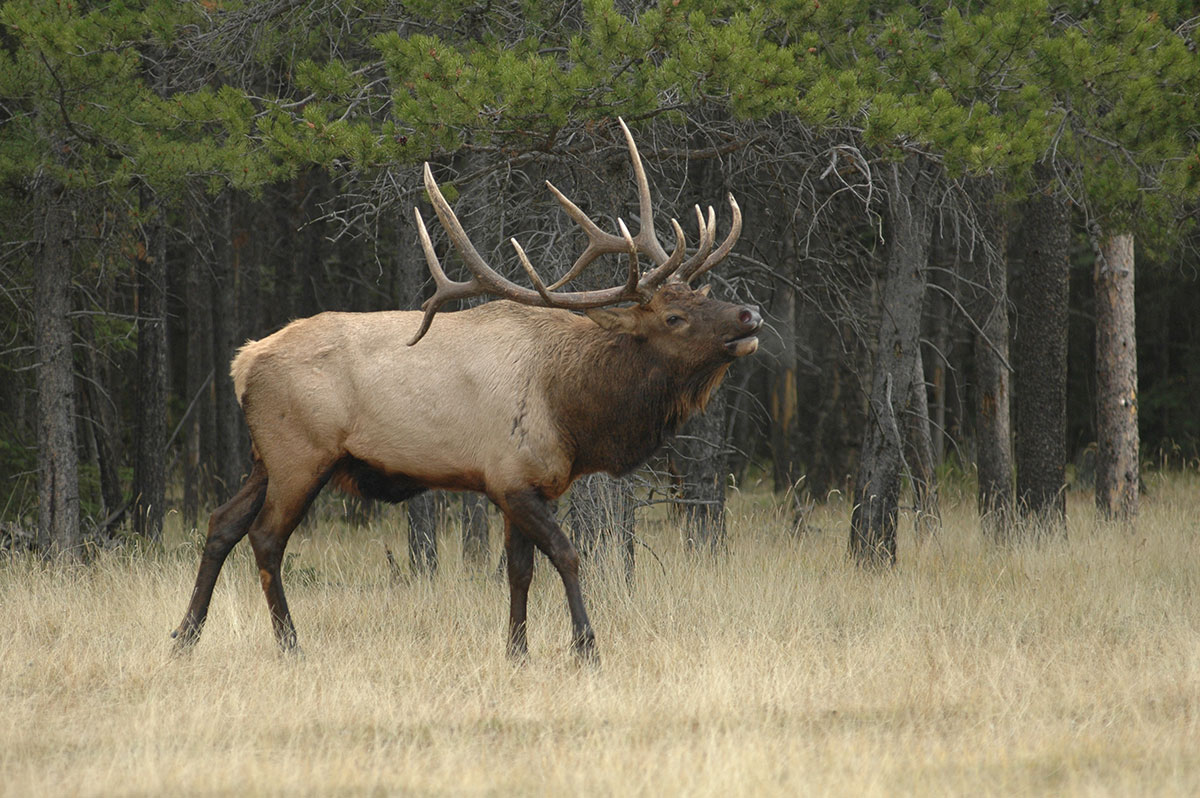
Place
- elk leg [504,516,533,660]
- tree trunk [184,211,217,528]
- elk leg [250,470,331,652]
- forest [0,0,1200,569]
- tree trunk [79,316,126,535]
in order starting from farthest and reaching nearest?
tree trunk [184,211,217,528] → tree trunk [79,316,126,535] → forest [0,0,1200,569] → elk leg [250,470,331,652] → elk leg [504,516,533,660]

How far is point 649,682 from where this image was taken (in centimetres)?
572

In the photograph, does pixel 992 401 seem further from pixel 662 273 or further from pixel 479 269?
pixel 479 269

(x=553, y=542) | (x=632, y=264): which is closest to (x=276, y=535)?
(x=553, y=542)

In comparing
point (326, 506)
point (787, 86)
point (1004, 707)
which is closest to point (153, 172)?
point (787, 86)

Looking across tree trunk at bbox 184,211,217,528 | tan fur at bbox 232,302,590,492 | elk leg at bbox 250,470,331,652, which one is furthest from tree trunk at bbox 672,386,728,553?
tree trunk at bbox 184,211,217,528

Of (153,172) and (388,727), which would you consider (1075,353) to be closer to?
(153,172)

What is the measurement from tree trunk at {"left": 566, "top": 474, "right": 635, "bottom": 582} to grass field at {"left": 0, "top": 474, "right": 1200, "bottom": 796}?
0.31 m

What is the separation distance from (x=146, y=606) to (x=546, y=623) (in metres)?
2.53

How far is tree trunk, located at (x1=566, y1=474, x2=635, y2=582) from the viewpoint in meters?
8.28

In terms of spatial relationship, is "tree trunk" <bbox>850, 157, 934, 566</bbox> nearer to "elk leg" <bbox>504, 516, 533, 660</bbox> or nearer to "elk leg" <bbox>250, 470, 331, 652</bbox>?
"elk leg" <bbox>504, 516, 533, 660</bbox>

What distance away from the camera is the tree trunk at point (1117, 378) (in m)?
11.3

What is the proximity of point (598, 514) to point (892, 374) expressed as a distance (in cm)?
237

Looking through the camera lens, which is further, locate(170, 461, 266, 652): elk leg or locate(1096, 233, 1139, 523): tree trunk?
locate(1096, 233, 1139, 523): tree trunk

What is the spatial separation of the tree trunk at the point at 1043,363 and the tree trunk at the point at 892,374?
1974 millimetres
